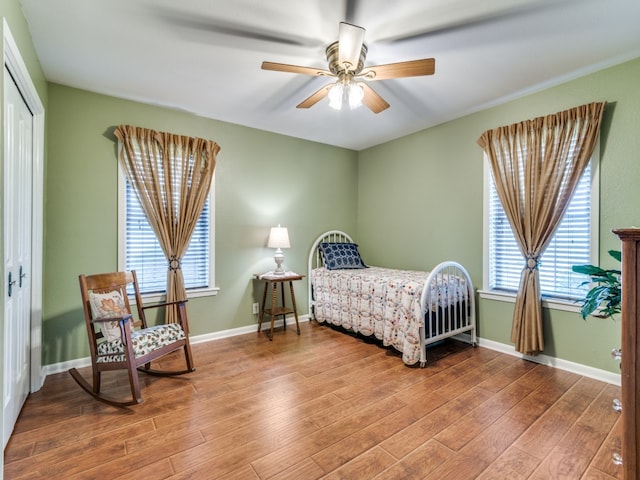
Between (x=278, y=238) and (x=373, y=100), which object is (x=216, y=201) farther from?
(x=373, y=100)

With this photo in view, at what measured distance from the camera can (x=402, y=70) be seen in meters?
2.06

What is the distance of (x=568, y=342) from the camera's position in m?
2.74

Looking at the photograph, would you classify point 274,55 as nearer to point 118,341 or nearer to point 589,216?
point 118,341

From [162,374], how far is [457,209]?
133 inches

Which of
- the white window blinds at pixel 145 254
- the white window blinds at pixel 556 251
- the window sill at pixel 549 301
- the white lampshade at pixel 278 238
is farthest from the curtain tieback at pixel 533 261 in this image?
the white window blinds at pixel 145 254

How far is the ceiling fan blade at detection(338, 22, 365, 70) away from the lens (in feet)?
5.67

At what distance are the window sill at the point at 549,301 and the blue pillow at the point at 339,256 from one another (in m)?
1.62

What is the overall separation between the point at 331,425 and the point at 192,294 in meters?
2.15

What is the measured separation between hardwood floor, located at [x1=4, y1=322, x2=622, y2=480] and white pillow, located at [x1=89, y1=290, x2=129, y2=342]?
490 millimetres

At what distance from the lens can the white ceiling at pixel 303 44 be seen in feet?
6.20

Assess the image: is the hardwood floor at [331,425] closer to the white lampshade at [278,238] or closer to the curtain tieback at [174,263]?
the curtain tieback at [174,263]

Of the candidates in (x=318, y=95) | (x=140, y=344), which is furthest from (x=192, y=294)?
(x=318, y=95)

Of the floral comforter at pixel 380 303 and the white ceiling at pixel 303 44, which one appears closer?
the white ceiling at pixel 303 44

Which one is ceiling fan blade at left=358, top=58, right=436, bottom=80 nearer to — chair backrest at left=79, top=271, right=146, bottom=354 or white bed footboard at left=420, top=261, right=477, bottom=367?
white bed footboard at left=420, top=261, right=477, bottom=367
